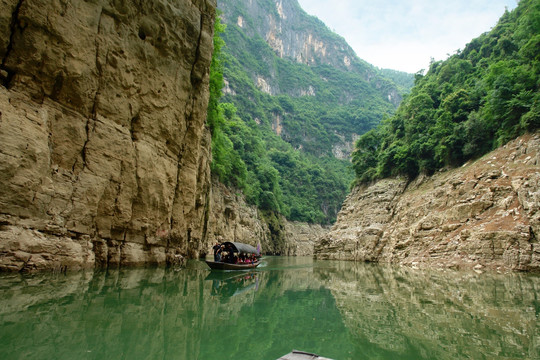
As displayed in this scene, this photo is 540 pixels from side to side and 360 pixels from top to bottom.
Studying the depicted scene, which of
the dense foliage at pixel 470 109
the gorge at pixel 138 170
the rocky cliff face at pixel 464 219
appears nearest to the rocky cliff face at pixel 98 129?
the gorge at pixel 138 170

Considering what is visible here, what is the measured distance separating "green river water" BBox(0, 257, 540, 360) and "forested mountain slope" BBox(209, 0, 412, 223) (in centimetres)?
1969

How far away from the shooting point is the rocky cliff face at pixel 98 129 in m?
9.35

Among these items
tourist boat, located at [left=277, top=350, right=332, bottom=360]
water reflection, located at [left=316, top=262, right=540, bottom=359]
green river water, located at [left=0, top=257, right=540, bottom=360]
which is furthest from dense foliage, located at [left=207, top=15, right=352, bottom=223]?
tourist boat, located at [left=277, top=350, right=332, bottom=360]

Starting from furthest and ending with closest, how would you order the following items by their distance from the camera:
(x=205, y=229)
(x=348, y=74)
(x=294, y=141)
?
(x=348, y=74), (x=294, y=141), (x=205, y=229)

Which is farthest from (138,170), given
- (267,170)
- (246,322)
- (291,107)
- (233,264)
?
(291,107)

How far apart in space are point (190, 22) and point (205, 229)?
57.9 feet

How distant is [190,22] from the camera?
55.5ft

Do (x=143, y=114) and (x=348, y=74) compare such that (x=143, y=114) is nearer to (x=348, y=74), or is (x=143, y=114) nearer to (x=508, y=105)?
(x=508, y=105)

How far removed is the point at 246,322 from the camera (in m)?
6.05

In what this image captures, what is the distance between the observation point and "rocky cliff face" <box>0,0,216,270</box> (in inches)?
368

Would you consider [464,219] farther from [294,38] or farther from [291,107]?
[294,38]

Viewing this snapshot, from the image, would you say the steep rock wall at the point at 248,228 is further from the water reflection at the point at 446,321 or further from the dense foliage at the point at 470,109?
the water reflection at the point at 446,321

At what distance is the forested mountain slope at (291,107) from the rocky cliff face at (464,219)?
59.5ft

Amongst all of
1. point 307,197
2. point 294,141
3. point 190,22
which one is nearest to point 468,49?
point 190,22
